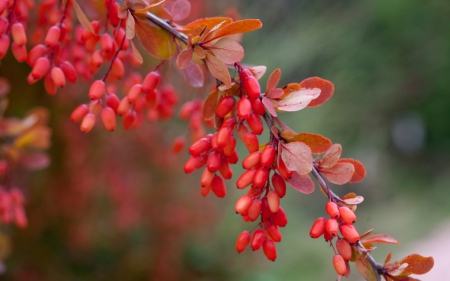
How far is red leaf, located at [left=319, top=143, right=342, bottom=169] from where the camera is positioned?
69cm

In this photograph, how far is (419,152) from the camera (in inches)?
427

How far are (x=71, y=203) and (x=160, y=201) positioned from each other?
0.64 m

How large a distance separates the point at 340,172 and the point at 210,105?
25 cm

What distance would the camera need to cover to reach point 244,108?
672 millimetres

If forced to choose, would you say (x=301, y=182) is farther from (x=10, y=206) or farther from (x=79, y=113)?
(x=10, y=206)

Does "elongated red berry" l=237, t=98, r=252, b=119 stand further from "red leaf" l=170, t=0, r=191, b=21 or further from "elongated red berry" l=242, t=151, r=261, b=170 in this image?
"red leaf" l=170, t=0, r=191, b=21

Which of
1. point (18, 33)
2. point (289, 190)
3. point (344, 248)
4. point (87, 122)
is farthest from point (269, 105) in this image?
A: point (289, 190)

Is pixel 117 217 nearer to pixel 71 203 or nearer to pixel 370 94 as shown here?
pixel 71 203

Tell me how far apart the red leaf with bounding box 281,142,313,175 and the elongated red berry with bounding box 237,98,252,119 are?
0.08 m

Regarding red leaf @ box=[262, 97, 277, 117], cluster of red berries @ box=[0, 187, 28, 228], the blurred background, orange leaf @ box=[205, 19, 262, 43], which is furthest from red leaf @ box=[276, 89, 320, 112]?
the blurred background

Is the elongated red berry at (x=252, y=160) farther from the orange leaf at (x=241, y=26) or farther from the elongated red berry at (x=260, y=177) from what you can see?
the orange leaf at (x=241, y=26)

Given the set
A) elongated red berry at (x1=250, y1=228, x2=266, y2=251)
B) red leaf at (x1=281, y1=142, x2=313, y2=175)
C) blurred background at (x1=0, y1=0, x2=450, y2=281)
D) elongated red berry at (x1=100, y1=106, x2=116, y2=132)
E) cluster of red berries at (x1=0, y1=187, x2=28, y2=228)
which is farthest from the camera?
blurred background at (x1=0, y1=0, x2=450, y2=281)

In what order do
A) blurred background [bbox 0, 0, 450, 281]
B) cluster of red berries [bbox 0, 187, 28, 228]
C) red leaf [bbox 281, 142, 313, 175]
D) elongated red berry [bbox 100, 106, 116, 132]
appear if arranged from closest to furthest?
red leaf [bbox 281, 142, 313, 175], elongated red berry [bbox 100, 106, 116, 132], cluster of red berries [bbox 0, 187, 28, 228], blurred background [bbox 0, 0, 450, 281]

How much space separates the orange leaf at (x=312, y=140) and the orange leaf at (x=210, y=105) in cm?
14
